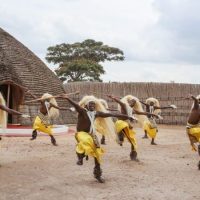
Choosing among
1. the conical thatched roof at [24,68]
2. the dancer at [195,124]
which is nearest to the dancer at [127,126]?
the dancer at [195,124]

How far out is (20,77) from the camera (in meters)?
17.0

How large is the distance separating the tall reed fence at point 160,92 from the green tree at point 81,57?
9.10 m

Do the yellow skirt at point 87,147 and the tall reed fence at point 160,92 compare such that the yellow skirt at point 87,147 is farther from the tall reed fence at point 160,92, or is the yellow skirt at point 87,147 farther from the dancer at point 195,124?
the tall reed fence at point 160,92

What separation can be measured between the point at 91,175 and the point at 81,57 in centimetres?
2842

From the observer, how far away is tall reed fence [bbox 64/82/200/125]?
22453 mm

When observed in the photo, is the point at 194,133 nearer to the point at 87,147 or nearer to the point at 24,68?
the point at 87,147

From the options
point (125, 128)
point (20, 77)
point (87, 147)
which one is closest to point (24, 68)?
point (20, 77)

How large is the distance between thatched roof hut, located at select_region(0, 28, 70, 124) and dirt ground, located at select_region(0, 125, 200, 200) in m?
5.15

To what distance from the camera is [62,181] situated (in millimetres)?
6984

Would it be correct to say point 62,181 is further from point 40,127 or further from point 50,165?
point 40,127

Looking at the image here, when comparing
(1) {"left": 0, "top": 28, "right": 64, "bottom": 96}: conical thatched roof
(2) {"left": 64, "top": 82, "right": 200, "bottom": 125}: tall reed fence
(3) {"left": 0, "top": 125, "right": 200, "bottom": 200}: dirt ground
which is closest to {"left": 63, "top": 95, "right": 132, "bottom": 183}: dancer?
(3) {"left": 0, "top": 125, "right": 200, "bottom": 200}: dirt ground

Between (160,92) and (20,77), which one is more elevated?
(20,77)

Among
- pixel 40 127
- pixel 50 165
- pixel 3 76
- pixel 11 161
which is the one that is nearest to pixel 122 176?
pixel 50 165

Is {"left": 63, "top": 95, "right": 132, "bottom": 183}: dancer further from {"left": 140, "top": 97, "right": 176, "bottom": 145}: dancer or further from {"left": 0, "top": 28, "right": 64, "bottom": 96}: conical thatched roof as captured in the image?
{"left": 0, "top": 28, "right": 64, "bottom": 96}: conical thatched roof
